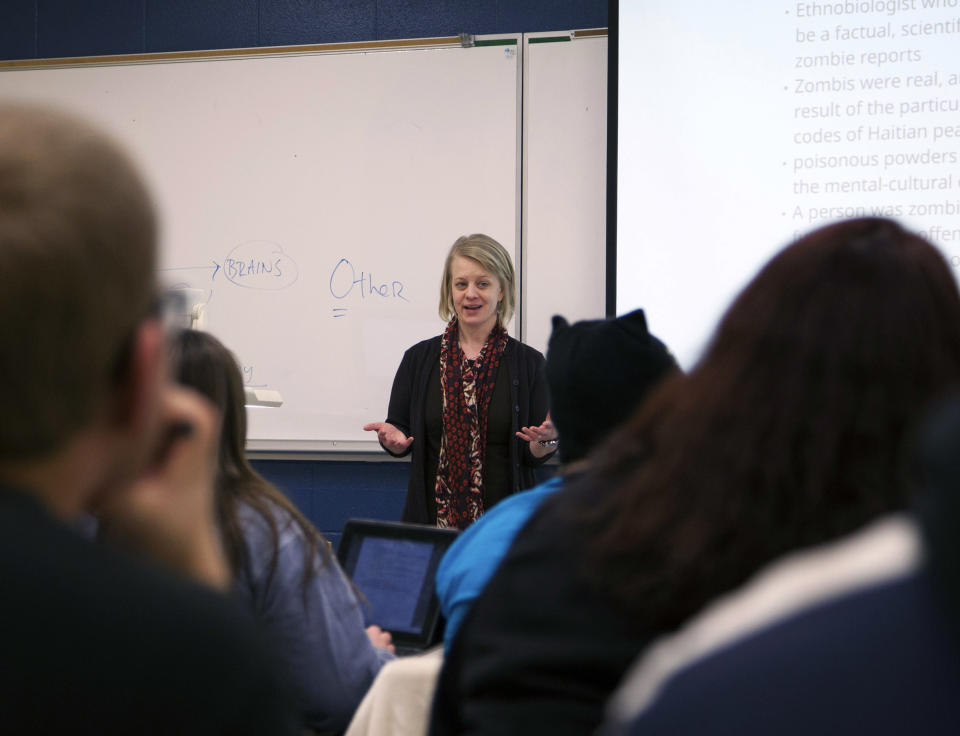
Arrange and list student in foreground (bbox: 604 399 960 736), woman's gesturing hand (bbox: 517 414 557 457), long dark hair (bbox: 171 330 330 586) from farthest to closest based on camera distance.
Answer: woman's gesturing hand (bbox: 517 414 557 457)
long dark hair (bbox: 171 330 330 586)
student in foreground (bbox: 604 399 960 736)

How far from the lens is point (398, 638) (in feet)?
5.31

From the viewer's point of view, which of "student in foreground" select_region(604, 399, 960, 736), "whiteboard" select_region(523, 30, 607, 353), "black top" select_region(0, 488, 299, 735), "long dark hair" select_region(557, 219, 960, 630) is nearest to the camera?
"student in foreground" select_region(604, 399, 960, 736)

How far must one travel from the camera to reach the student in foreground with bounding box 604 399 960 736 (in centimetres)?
30

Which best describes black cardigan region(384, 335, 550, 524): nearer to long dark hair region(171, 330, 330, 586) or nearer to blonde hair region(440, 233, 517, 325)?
blonde hair region(440, 233, 517, 325)

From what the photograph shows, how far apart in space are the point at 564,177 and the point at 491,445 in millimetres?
1119

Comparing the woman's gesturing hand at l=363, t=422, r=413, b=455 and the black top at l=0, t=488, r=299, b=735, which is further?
the woman's gesturing hand at l=363, t=422, r=413, b=455

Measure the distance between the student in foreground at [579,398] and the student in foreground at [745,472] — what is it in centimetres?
35

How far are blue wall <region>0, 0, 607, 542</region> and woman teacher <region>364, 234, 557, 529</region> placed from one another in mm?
643

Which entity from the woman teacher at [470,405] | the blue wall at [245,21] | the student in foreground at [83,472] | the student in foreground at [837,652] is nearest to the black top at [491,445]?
the woman teacher at [470,405]

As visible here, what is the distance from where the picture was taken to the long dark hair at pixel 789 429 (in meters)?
0.65

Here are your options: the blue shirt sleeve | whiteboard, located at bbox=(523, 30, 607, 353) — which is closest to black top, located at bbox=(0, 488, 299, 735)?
the blue shirt sleeve

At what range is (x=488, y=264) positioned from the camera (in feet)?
9.85

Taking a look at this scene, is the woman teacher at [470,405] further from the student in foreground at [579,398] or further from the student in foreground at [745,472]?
the student in foreground at [745,472]

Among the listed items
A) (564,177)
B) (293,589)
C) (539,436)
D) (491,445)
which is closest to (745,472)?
(293,589)
